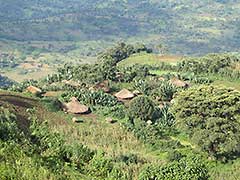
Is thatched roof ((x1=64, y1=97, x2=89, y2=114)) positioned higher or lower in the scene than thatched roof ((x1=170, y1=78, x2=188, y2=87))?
higher

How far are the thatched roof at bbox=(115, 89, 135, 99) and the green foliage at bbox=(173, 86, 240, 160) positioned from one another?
20428 millimetres

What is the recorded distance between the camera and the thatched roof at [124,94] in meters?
68.1

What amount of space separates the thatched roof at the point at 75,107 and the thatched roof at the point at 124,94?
9.27 metres

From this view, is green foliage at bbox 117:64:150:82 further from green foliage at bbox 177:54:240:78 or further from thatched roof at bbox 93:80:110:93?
green foliage at bbox 177:54:240:78

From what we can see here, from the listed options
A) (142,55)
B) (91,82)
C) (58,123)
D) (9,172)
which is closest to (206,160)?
(58,123)

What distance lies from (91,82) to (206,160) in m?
33.2

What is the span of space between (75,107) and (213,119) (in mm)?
19793

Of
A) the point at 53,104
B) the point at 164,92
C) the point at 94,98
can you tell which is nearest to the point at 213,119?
the point at 53,104

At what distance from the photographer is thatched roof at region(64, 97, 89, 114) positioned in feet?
192

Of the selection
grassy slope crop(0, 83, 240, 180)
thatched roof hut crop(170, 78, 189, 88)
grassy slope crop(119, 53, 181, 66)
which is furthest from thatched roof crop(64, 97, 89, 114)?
grassy slope crop(119, 53, 181, 66)

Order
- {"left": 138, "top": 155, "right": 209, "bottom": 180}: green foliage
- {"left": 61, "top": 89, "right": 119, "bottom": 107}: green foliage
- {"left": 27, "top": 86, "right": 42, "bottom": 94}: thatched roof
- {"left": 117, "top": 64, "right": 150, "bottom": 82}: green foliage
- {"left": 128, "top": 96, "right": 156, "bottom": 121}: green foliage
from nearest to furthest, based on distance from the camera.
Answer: {"left": 138, "top": 155, "right": 209, "bottom": 180}: green foliage → {"left": 128, "top": 96, "right": 156, "bottom": 121}: green foliage → {"left": 61, "top": 89, "right": 119, "bottom": 107}: green foliage → {"left": 27, "top": 86, "right": 42, "bottom": 94}: thatched roof → {"left": 117, "top": 64, "right": 150, "bottom": 82}: green foliage

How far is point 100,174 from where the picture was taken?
30844mm

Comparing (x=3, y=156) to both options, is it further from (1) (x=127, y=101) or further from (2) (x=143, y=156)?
(1) (x=127, y=101)

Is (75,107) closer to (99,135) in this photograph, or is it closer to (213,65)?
(99,135)
